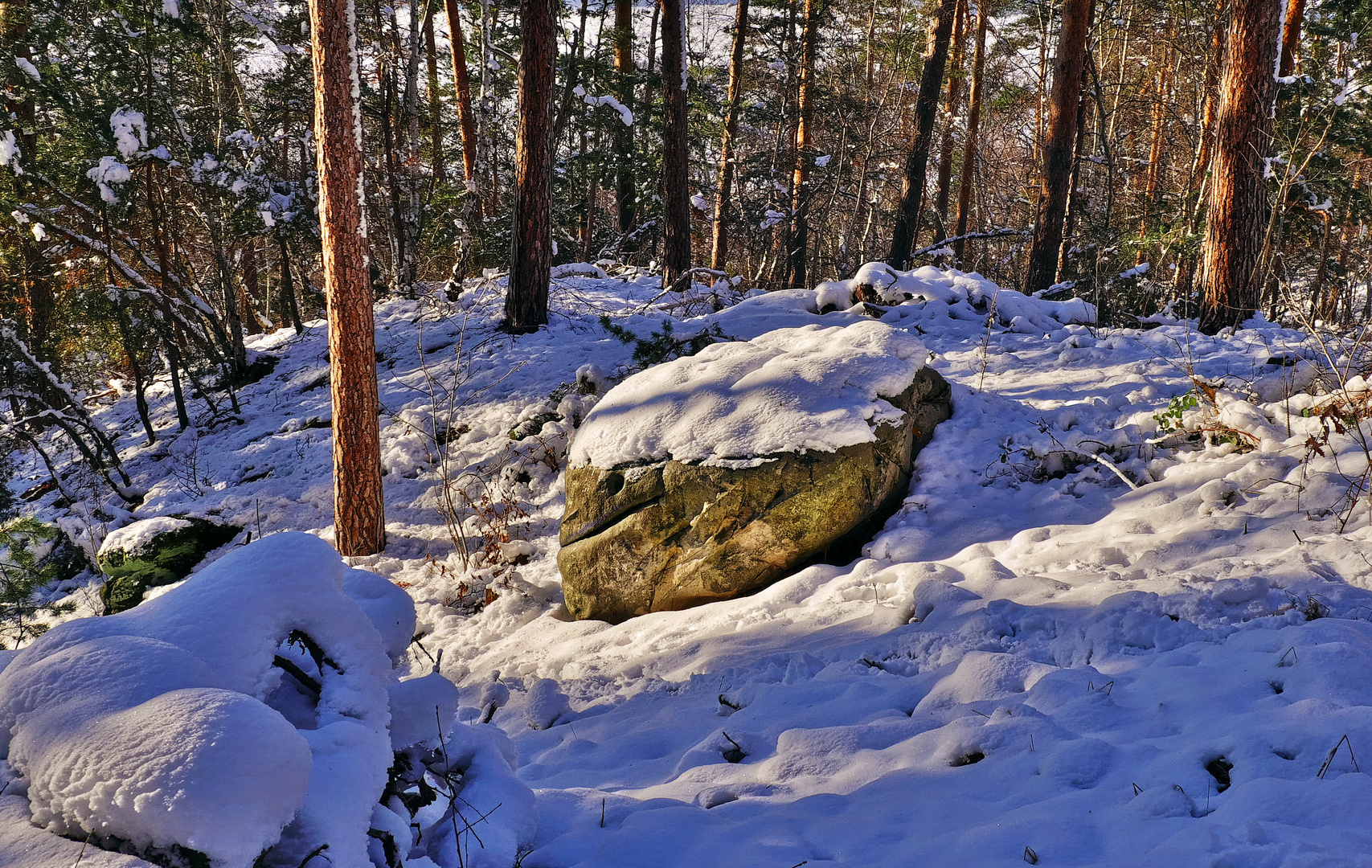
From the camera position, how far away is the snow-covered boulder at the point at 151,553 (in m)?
6.78

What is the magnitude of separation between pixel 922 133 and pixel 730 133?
366 cm

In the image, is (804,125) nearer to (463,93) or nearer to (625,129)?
(625,129)

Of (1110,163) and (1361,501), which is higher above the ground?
(1110,163)

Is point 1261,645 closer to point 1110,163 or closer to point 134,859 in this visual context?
point 134,859

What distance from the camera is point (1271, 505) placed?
12.9ft

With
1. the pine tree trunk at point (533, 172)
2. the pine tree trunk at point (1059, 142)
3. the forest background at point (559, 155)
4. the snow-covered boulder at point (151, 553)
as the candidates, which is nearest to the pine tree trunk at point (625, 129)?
the forest background at point (559, 155)

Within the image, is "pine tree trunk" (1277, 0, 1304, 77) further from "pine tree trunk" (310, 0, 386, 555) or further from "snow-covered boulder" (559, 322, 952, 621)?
"pine tree trunk" (310, 0, 386, 555)

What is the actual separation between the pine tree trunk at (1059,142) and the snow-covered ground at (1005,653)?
4920 mm

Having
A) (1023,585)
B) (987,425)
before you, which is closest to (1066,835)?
(1023,585)

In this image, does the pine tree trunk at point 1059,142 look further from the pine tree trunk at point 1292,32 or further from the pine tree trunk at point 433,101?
the pine tree trunk at point 433,101

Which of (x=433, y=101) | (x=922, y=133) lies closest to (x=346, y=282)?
(x=433, y=101)

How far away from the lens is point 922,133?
13.5 metres

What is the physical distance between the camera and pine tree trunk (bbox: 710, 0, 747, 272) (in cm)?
1437

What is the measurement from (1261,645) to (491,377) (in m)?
7.69
